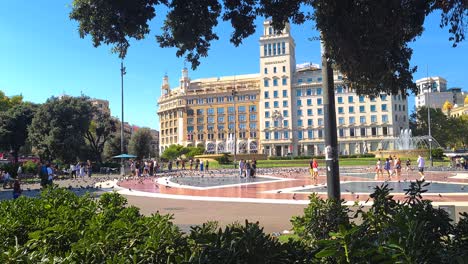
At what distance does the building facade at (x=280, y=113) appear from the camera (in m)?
106

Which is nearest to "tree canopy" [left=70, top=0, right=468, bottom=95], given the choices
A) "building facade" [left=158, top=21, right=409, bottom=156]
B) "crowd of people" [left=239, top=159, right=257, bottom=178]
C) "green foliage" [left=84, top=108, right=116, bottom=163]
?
"crowd of people" [left=239, top=159, right=257, bottom=178]

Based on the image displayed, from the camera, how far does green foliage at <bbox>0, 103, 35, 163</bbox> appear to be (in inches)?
2025

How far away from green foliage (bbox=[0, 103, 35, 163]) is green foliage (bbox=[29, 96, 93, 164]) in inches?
128

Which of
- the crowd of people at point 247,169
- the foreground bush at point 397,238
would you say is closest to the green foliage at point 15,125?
the crowd of people at point 247,169

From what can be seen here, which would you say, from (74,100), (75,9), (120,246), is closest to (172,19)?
(75,9)

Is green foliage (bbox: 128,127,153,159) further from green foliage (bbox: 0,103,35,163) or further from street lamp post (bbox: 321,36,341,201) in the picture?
street lamp post (bbox: 321,36,341,201)

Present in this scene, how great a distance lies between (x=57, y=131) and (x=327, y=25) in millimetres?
47582

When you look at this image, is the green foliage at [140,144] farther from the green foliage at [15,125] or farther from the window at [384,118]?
the window at [384,118]

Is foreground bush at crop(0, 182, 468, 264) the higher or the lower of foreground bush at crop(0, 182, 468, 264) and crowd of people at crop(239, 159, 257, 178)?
the higher

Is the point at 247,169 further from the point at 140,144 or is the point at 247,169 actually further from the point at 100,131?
the point at 140,144

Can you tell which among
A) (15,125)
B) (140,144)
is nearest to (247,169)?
(15,125)

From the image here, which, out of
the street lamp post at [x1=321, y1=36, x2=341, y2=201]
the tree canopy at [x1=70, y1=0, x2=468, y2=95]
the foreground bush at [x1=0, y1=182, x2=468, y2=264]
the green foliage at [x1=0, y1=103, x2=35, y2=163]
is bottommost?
the foreground bush at [x1=0, y1=182, x2=468, y2=264]

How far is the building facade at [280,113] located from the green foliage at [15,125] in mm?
58476

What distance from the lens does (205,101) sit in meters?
127
